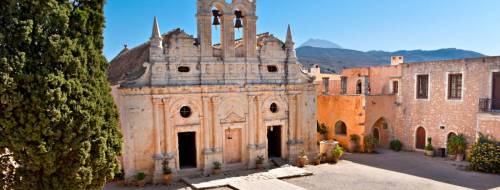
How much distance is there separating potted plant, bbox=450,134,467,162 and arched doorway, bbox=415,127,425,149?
277cm

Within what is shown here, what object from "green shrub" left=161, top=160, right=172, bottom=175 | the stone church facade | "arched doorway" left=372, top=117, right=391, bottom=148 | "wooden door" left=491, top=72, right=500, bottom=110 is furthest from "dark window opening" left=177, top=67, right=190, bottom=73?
"wooden door" left=491, top=72, right=500, bottom=110

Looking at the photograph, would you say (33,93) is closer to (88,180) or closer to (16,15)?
(16,15)

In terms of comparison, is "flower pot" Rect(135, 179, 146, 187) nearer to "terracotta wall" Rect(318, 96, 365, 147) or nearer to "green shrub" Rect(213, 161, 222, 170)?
"green shrub" Rect(213, 161, 222, 170)

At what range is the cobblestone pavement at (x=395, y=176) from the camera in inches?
600

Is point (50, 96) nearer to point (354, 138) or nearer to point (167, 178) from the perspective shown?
point (167, 178)

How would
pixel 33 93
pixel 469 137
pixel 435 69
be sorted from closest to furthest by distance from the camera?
pixel 33 93 → pixel 469 137 → pixel 435 69

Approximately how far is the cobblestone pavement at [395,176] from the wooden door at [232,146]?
10.7 ft

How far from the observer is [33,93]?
366 inches

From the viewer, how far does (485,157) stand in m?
17.6

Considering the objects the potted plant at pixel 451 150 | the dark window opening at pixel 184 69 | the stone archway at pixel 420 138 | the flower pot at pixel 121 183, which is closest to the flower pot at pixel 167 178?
the flower pot at pixel 121 183

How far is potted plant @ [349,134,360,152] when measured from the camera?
23219mm

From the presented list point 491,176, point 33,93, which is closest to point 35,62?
point 33,93

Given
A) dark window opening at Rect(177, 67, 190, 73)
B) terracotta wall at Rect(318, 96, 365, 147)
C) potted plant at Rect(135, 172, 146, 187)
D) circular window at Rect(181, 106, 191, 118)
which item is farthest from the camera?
terracotta wall at Rect(318, 96, 365, 147)

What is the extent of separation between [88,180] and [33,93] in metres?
3.27
